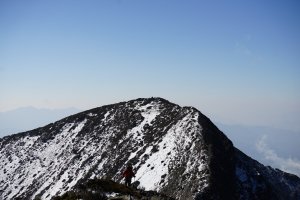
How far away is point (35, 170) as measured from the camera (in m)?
71.4

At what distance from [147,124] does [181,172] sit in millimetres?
22527

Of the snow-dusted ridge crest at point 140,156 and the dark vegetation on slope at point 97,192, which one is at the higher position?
the snow-dusted ridge crest at point 140,156

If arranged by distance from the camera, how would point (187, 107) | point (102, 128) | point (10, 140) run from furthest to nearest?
point (10, 140) → point (102, 128) → point (187, 107)

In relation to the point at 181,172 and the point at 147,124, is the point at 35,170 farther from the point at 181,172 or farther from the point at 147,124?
the point at 181,172

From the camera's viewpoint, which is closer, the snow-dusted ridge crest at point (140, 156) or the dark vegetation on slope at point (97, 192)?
the dark vegetation on slope at point (97, 192)

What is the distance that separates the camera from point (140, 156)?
54.6m

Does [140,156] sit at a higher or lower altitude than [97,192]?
higher

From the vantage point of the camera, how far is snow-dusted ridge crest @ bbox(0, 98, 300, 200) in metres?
43.7

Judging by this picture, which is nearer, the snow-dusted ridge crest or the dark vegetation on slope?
the dark vegetation on slope

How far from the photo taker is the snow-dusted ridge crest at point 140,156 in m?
43.7

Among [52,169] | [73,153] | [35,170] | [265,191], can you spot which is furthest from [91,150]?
[265,191]

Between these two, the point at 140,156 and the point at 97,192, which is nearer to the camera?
the point at 97,192

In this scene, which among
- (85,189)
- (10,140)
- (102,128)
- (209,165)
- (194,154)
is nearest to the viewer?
(85,189)

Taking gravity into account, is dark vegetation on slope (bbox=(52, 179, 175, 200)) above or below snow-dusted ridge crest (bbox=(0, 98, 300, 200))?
below
